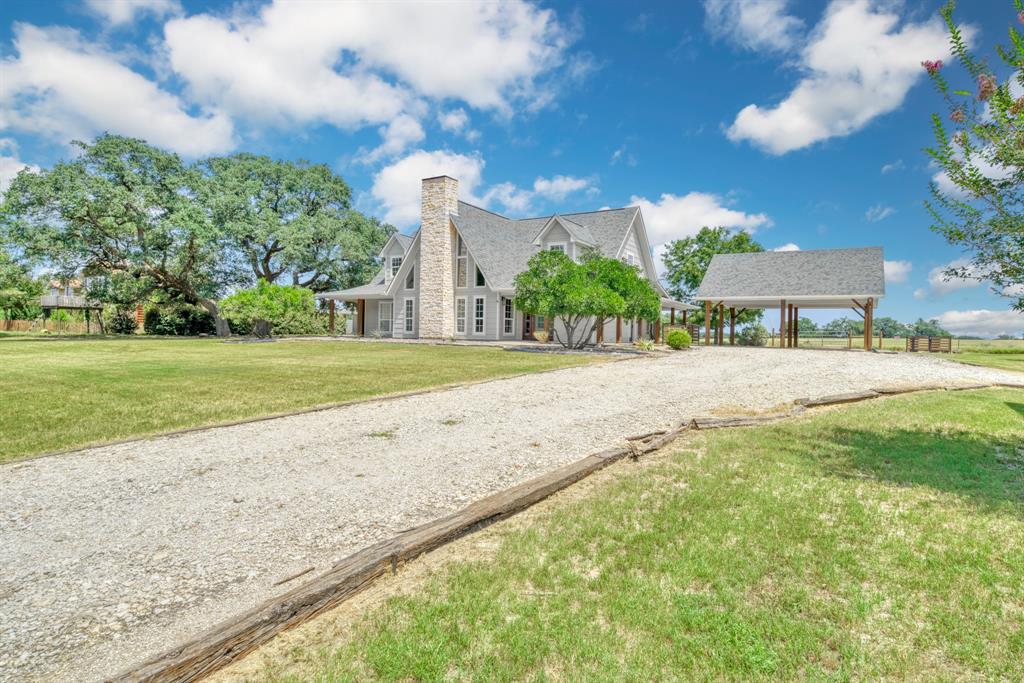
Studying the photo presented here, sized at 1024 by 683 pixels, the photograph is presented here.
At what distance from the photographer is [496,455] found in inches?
223

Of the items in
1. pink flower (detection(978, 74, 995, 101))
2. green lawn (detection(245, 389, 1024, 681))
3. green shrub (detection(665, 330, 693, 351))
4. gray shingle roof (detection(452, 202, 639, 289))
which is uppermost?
gray shingle roof (detection(452, 202, 639, 289))

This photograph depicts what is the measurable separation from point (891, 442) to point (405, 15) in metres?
13.6

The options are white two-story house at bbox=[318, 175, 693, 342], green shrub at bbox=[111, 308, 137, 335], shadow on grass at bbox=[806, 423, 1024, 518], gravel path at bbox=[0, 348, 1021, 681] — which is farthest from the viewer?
green shrub at bbox=[111, 308, 137, 335]

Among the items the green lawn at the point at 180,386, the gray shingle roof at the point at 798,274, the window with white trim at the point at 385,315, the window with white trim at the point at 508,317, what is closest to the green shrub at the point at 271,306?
the window with white trim at the point at 385,315

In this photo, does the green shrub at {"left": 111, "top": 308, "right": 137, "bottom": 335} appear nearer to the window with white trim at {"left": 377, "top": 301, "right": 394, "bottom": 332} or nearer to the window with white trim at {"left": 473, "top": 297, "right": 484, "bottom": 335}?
the window with white trim at {"left": 377, "top": 301, "right": 394, "bottom": 332}

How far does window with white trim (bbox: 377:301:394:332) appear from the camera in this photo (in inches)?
1275

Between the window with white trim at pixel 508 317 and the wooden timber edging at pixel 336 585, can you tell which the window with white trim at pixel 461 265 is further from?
the wooden timber edging at pixel 336 585

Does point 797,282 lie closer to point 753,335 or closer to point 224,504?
point 753,335

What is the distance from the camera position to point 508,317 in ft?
93.6

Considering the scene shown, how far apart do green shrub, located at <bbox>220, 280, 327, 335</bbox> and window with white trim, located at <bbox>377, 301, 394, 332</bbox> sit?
14.7ft

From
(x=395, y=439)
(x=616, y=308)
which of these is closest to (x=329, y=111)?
(x=616, y=308)

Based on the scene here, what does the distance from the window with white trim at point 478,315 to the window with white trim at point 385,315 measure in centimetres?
658

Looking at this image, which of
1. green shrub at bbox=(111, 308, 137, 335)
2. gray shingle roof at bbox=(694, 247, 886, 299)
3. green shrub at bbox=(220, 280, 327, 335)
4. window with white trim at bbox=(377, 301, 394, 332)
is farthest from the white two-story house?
green shrub at bbox=(111, 308, 137, 335)

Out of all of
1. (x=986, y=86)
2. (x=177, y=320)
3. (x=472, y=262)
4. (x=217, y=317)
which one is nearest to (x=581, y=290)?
(x=472, y=262)
